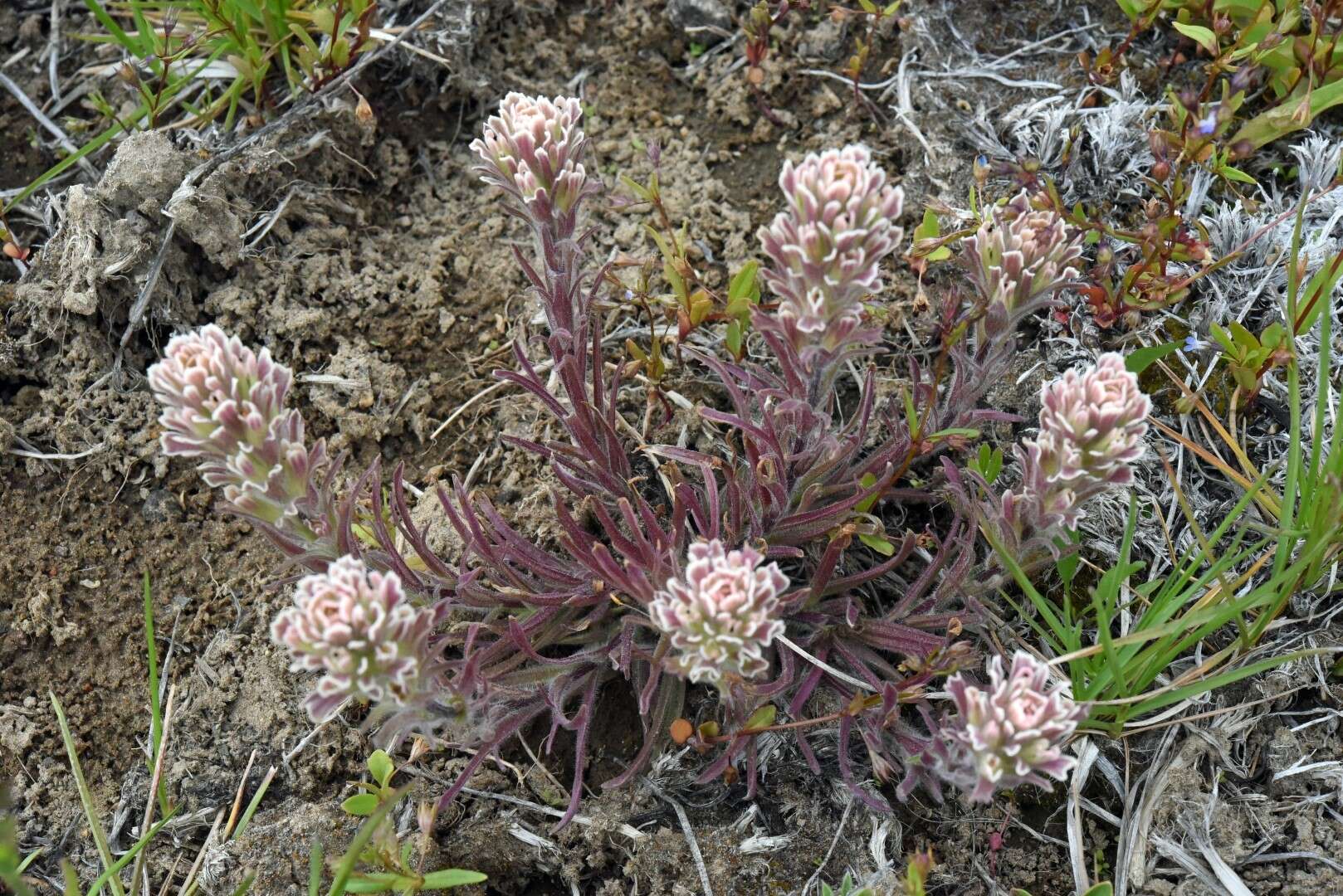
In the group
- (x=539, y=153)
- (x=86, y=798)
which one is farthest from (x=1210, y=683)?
(x=86, y=798)

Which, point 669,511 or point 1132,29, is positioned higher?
point 1132,29

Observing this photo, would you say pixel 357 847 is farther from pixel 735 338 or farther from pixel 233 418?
pixel 735 338

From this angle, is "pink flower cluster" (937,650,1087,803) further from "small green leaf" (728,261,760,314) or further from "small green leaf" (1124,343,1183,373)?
"small green leaf" (728,261,760,314)

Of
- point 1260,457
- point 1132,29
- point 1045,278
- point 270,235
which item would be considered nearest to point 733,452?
point 1045,278

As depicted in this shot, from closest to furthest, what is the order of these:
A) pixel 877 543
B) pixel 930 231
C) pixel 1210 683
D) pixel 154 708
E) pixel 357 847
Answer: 1. pixel 357 847
2. pixel 1210 683
3. pixel 154 708
4. pixel 877 543
5. pixel 930 231

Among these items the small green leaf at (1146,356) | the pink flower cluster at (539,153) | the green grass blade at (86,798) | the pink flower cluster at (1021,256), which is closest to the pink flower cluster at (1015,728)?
the pink flower cluster at (1021,256)

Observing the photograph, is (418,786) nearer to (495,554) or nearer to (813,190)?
(495,554)
